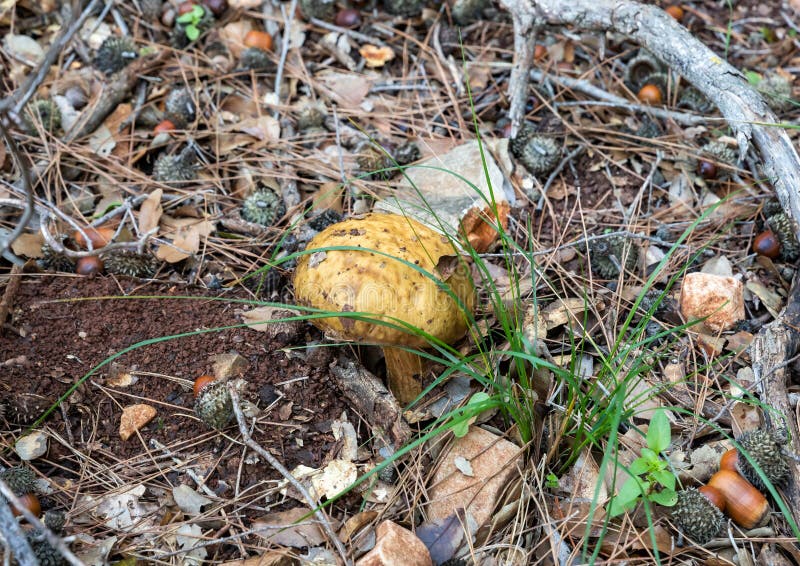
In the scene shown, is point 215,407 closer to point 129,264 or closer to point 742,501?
point 129,264

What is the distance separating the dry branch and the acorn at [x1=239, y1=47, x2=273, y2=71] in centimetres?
168

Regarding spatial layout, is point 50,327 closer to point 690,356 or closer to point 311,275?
point 311,275

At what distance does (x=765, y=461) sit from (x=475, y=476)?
115 centimetres

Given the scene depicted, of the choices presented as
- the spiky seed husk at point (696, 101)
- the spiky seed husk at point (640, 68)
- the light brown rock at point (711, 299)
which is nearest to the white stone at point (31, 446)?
the light brown rock at point (711, 299)

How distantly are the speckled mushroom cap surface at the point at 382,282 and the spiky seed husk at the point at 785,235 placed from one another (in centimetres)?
187

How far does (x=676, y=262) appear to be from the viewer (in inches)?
145

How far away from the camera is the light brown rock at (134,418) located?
9.51 ft

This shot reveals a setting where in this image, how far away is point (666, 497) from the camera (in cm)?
258

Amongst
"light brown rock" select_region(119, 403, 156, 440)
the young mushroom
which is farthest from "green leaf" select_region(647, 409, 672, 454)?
"light brown rock" select_region(119, 403, 156, 440)

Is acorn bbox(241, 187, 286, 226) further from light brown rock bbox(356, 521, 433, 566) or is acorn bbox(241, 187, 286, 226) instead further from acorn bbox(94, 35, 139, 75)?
light brown rock bbox(356, 521, 433, 566)

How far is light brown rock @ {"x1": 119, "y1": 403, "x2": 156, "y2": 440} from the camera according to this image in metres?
2.90

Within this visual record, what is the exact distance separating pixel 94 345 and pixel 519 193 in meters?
2.38

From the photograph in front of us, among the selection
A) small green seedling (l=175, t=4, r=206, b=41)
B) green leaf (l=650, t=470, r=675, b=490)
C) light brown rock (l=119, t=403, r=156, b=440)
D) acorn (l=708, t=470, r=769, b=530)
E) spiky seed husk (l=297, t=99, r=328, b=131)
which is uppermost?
small green seedling (l=175, t=4, r=206, b=41)

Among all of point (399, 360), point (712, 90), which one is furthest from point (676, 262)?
point (399, 360)
